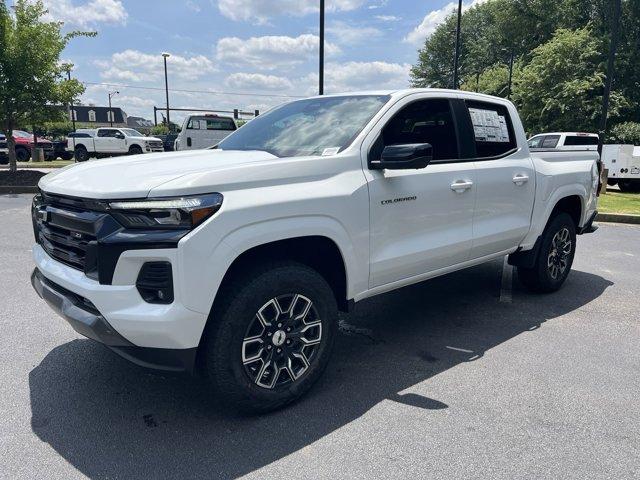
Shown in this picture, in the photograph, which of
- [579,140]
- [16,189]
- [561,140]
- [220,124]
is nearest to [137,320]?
[16,189]

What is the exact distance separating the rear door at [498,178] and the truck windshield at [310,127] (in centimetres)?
102

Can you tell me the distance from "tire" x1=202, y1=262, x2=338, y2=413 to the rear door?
1.72m

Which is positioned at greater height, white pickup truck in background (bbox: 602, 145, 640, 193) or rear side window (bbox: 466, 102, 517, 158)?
rear side window (bbox: 466, 102, 517, 158)

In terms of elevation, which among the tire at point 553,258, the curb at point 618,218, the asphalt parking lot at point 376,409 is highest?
the tire at point 553,258

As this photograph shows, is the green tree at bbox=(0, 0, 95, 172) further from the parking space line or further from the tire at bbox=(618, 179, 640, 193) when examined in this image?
the tire at bbox=(618, 179, 640, 193)

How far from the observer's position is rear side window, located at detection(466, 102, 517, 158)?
4.31 m

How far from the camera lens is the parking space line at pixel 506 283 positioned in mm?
5270

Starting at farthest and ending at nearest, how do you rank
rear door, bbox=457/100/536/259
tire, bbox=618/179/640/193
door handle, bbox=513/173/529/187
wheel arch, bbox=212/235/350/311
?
tire, bbox=618/179/640/193, door handle, bbox=513/173/529/187, rear door, bbox=457/100/536/259, wheel arch, bbox=212/235/350/311

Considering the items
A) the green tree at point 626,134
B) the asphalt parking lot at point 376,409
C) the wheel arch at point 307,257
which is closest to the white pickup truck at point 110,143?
the green tree at point 626,134

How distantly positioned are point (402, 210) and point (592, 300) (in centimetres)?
293

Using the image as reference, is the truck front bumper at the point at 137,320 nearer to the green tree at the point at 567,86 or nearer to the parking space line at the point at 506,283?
the parking space line at the point at 506,283

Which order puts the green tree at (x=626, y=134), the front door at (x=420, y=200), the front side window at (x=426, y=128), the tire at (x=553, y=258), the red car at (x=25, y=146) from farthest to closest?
the red car at (x=25, y=146)
the green tree at (x=626, y=134)
the tire at (x=553, y=258)
the front side window at (x=426, y=128)
the front door at (x=420, y=200)

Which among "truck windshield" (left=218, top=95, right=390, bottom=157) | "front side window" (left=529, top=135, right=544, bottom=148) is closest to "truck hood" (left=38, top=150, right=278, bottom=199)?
"truck windshield" (left=218, top=95, right=390, bottom=157)

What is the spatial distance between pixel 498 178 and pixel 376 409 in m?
2.28
